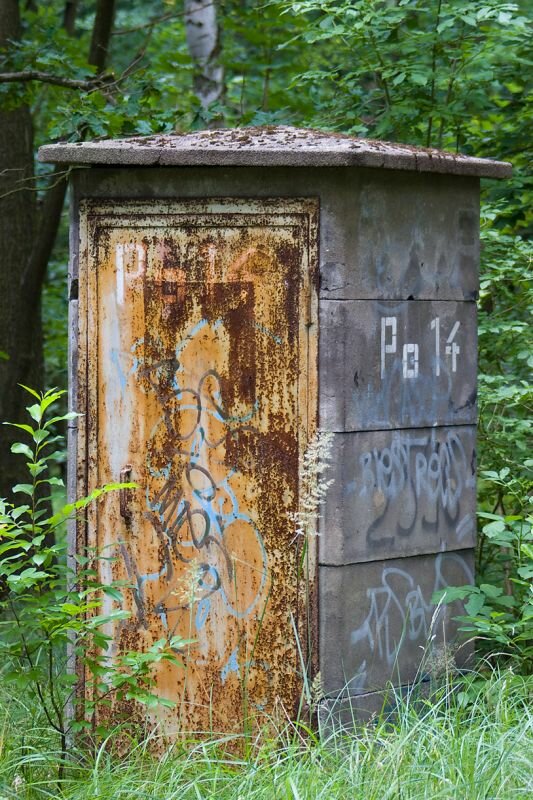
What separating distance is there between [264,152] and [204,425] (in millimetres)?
1102

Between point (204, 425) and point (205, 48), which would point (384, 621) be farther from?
point (205, 48)

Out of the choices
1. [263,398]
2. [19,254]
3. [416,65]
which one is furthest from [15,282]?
[263,398]

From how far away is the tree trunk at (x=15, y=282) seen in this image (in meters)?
7.64

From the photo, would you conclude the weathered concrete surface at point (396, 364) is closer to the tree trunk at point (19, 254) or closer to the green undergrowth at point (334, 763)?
the green undergrowth at point (334, 763)

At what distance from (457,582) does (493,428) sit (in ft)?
4.63

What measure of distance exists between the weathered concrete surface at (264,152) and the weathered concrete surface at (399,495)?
1.07 m

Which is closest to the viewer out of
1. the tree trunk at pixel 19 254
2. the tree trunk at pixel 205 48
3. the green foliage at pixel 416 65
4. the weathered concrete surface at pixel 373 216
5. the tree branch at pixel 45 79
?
the weathered concrete surface at pixel 373 216

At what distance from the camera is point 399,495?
4.60 meters

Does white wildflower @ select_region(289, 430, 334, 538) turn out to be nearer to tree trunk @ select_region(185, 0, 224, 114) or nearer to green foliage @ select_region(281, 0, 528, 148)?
green foliage @ select_region(281, 0, 528, 148)

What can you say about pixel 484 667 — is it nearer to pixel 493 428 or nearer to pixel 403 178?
pixel 493 428

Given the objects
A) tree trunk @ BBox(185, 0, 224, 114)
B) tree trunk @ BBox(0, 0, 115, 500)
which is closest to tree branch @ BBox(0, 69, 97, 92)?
tree trunk @ BBox(0, 0, 115, 500)

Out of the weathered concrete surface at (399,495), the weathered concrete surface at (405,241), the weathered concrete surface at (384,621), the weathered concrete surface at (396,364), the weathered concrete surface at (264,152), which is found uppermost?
the weathered concrete surface at (264,152)

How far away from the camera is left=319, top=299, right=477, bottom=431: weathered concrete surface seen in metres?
4.34

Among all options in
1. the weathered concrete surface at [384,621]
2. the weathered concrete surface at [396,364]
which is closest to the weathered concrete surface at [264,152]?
the weathered concrete surface at [396,364]
